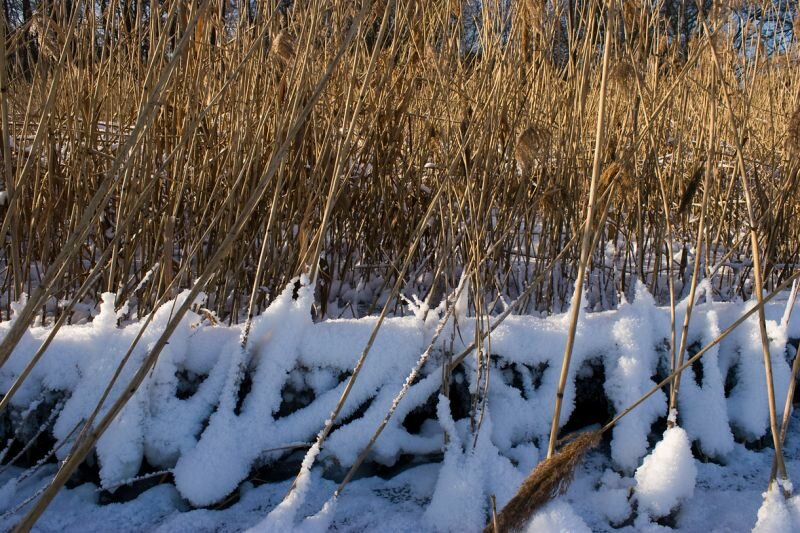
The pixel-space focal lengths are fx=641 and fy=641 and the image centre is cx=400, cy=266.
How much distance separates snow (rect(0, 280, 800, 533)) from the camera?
0.88 metres

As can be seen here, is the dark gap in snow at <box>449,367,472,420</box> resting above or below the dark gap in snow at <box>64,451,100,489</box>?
above

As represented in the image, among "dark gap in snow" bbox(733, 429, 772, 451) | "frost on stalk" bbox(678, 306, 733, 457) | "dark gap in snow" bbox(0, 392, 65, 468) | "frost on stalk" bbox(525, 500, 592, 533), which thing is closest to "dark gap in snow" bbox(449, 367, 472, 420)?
"frost on stalk" bbox(525, 500, 592, 533)

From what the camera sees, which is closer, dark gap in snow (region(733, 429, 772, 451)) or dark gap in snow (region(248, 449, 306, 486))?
dark gap in snow (region(248, 449, 306, 486))

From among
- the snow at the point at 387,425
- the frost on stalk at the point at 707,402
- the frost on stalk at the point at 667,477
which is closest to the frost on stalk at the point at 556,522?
the snow at the point at 387,425

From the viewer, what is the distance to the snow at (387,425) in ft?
2.90

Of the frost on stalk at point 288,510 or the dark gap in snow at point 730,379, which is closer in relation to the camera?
the frost on stalk at point 288,510

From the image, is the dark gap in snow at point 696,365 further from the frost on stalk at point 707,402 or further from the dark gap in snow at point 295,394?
the dark gap in snow at point 295,394

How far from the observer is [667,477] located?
2.94 feet

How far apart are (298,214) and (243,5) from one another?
19.5 inches

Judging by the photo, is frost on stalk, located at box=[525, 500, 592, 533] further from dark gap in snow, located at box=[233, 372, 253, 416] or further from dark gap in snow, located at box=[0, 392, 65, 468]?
dark gap in snow, located at box=[0, 392, 65, 468]

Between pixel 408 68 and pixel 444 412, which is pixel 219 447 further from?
pixel 408 68

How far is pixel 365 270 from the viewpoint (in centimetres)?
164

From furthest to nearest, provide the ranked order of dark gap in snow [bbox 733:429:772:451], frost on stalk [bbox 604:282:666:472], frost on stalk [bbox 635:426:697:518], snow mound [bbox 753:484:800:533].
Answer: dark gap in snow [bbox 733:429:772:451] → frost on stalk [bbox 604:282:666:472] → frost on stalk [bbox 635:426:697:518] → snow mound [bbox 753:484:800:533]

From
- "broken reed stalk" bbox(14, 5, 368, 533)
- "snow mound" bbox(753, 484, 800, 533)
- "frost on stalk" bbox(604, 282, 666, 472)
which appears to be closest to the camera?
"broken reed stalk" bbox(14, 5, 368, 533)
